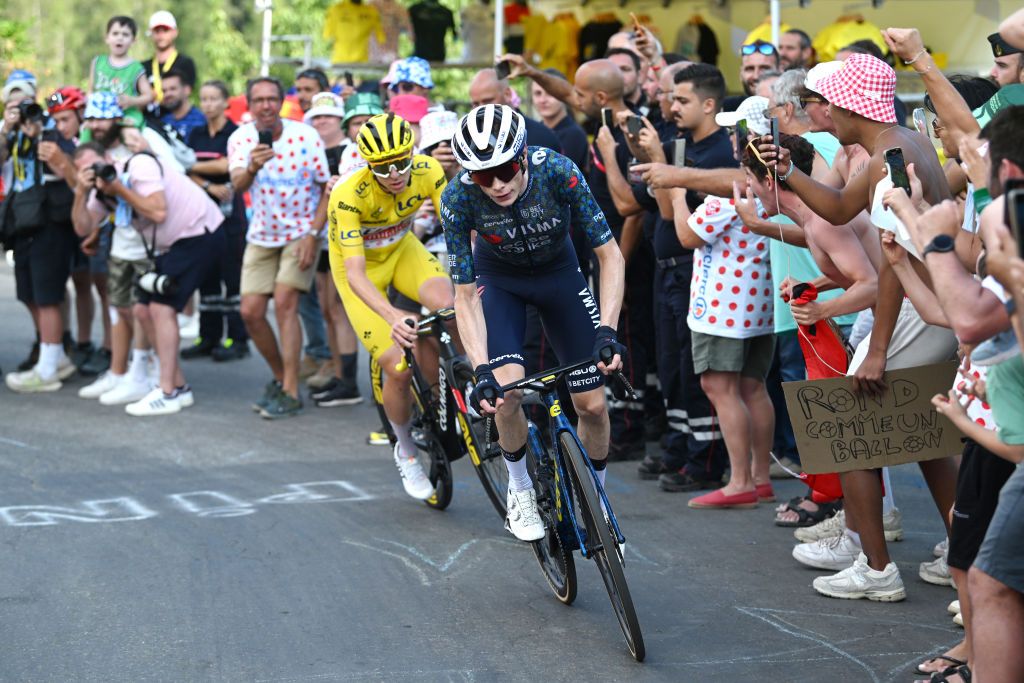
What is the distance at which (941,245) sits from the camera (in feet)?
13.1

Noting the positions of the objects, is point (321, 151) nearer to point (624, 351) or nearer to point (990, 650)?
point (624, 351)

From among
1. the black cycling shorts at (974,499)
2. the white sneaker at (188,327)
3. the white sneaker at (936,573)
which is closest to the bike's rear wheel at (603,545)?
the black cycling shorts at (974,499)

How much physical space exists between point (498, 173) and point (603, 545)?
5.34ft

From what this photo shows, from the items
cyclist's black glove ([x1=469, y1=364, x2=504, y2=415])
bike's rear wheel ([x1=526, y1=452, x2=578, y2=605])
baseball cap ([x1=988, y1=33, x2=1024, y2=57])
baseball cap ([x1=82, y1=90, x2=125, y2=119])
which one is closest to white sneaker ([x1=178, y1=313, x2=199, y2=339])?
baseball cap ([x1=82, y1=90, x2=125, y2=119])

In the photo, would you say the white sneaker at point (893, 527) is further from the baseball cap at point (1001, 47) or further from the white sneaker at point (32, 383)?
the white sneaker at point (32, 383)

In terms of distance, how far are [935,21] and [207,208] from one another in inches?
256

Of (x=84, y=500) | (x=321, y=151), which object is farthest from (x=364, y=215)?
(x=321, y=151)

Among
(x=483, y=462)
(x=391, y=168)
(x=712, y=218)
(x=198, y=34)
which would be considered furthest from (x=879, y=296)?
(x=198, y=34)

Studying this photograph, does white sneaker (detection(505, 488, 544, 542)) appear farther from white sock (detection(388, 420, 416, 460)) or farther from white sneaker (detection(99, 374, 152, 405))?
white sneaker (detection(99, 374, 152, 405))

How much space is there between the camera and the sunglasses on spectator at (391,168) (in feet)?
24.9

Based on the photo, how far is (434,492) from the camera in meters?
7.83

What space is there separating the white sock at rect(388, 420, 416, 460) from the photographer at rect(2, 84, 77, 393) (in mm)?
5112

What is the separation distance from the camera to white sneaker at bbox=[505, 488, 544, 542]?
6082 millimetres

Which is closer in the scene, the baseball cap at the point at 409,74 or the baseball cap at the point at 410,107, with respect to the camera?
the baseball cap at the point at 410,107
